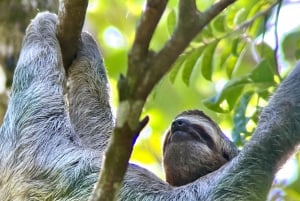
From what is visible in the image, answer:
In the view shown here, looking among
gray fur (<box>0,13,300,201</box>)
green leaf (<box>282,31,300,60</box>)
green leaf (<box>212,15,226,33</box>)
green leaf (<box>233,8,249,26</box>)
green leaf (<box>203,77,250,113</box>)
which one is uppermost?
green leaf (<box>282,31,300,60</box>)

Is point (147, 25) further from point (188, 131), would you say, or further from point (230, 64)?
point (230, 64)

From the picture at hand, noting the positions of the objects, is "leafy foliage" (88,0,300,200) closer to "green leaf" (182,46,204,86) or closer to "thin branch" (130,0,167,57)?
"green leaf" (182,46,204,86)

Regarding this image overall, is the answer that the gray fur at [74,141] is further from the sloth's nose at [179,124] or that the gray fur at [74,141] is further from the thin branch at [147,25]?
the thin branch at [147,25]

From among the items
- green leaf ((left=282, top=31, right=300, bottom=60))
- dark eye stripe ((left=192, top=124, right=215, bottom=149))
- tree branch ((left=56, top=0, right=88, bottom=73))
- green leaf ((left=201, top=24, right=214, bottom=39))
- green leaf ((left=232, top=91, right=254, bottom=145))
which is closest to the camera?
tree branch ((left=56, top=0, right=88, bottom=73))

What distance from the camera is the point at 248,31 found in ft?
25.9

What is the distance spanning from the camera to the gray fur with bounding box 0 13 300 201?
5.78 m

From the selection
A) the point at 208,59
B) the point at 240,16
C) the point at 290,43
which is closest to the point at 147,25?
the point at 208,59

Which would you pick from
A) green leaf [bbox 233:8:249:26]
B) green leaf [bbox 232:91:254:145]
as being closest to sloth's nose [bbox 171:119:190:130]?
green leaf [bbox 232:91:254:145]

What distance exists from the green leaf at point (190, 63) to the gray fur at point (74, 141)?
0.91 metres

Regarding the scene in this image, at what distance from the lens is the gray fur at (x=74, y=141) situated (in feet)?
19.0

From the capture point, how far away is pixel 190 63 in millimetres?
7387

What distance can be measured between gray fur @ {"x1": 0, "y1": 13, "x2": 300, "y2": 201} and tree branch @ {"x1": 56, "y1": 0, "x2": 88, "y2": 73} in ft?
0.46

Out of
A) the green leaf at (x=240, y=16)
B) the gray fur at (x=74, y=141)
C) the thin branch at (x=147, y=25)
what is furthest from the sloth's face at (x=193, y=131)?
the thin branch at (x=147, y=25)

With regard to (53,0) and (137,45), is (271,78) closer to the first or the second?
(53,0)
